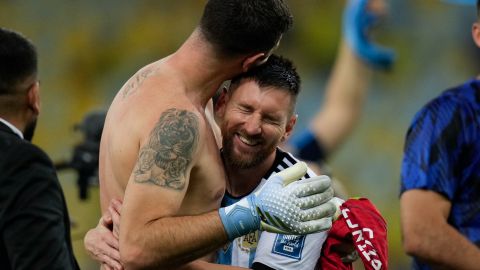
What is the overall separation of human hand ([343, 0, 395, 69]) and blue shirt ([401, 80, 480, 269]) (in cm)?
484

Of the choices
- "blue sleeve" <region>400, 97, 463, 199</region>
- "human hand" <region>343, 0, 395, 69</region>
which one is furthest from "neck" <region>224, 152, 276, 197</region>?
"human hand" <region>343, 0, 395, 69</region>

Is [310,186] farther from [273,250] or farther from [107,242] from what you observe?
[107,242]

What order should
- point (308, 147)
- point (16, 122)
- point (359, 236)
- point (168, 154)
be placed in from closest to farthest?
point (168, 154), point (359, 236), point (16, 122), point (308, 147)

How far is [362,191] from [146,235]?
6.15 metres

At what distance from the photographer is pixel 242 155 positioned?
3.72 metres

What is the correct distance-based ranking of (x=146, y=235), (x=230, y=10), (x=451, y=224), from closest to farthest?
(x=146, y=235), (x=230, y=10), (x=451, y=224)

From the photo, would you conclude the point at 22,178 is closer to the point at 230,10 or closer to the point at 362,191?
the point at 230,10

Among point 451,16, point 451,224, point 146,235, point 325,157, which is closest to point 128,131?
point 146,235

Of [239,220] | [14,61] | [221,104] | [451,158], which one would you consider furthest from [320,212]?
[14,61]

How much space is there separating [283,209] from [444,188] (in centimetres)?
82

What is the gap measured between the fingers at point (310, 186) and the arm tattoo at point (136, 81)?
641 mm

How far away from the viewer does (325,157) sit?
8859mm

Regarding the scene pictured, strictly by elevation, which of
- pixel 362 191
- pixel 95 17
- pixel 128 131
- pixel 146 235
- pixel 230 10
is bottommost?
pixel 362 191

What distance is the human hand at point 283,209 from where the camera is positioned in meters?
3.36
